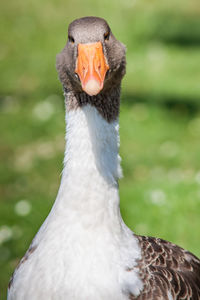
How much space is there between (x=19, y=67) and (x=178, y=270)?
12.7 m

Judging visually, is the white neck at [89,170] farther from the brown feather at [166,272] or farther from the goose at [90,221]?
the brown feather at [166,272]

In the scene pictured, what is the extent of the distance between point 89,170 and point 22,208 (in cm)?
447

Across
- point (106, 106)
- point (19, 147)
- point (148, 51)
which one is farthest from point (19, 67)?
point (106, 106)

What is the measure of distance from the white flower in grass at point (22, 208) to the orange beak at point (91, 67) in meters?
4.72

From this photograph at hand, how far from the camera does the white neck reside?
12.4ft

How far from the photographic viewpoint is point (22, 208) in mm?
8070

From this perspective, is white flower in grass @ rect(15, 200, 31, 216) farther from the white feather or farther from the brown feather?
the white feather

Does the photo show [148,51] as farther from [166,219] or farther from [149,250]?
[149,250]

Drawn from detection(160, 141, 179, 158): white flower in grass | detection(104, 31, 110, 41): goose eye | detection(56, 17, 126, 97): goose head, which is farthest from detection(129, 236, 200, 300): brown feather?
detection(160, 141, 179, 158): white flower in grass

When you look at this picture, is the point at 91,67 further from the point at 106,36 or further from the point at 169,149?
the point at 169,149

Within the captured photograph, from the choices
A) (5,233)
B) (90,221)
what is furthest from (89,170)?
(5,233)

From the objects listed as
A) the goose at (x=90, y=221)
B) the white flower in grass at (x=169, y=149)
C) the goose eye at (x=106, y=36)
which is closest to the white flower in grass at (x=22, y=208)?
the white flower in grass at (x=169, y=149)

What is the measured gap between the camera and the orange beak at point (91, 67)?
335cm

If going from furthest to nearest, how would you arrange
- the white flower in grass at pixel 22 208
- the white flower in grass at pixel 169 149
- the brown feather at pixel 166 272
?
1. the white flower in grass at pixel 169 149
2. the white flower in grass at pixel 22 208
3. the brown feather at pixel 166 272
